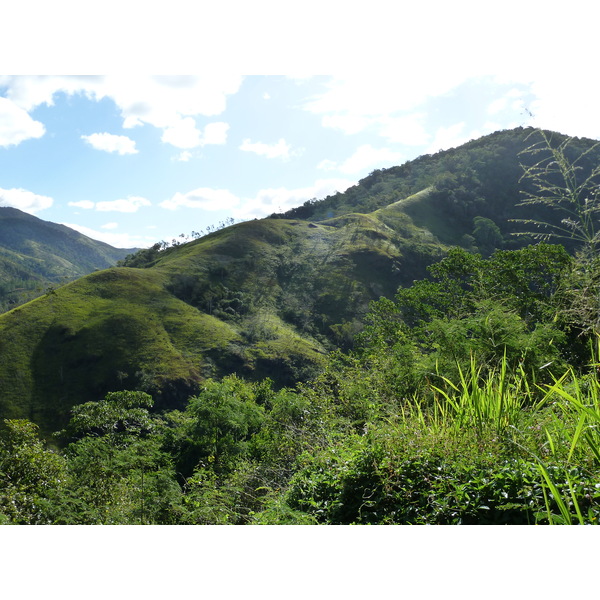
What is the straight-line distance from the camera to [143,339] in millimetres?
34438

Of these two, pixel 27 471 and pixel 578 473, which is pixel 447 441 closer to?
pixel 578 473

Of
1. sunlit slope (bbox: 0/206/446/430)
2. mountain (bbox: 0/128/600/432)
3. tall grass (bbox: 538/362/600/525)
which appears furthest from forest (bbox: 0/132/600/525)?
sunlit slope (bbox: 0/206/446/430)

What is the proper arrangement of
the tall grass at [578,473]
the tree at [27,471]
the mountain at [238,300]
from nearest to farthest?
the tall grass at [578,473], the tree at [27,471], the mountain at [238,300]

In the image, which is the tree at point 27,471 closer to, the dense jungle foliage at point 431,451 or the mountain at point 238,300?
the dense jungle foliage at point 431,451

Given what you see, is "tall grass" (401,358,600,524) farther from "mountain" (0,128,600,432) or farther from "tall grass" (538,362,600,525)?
"mountain" (0,128,600,432)

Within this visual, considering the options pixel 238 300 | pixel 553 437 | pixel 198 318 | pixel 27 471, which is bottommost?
pixel 27 471

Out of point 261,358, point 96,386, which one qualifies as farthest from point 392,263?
point 96,386

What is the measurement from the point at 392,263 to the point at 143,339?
27016 millimetres

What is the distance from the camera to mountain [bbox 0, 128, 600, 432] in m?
31.3

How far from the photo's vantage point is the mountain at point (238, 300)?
31.3 metres

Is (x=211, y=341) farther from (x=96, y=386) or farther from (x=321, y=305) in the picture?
(x=321, y=305)

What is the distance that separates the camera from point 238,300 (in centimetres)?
4269

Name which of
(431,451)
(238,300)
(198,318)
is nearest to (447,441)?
(431,451)

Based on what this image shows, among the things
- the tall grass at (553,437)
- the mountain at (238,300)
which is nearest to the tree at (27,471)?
the tall grass at (553,437)
